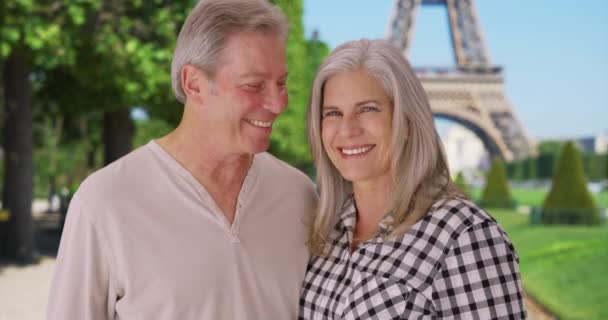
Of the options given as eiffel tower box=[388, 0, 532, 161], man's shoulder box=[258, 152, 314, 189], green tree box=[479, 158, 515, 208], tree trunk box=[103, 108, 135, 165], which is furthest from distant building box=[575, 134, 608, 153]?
man's shoulder box=[258, 152, 314, 189]

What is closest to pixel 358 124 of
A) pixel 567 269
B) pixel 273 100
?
pixel 273 100

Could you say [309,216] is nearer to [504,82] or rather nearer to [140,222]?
[140,222]

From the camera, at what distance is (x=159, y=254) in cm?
228

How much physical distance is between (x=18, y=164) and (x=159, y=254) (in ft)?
37.0

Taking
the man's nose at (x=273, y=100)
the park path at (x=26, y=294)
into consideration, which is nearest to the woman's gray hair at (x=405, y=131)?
the man's nose at (x=273, y=100)

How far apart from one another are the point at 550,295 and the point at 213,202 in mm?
8942

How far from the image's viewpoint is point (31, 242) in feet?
41.4

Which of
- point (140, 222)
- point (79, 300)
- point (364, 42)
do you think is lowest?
point (79, 300)

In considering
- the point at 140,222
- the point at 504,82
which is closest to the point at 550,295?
the point at 140,222

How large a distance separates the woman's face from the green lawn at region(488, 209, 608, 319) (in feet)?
24.2

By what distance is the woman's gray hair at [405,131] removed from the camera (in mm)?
2369

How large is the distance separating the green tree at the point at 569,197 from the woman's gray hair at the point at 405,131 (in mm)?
15379

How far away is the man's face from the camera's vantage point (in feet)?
7.56

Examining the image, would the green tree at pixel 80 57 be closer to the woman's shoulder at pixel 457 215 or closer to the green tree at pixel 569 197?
the woman's shoulder at pixel 457 215
